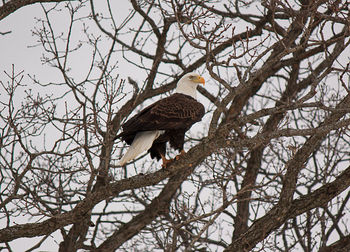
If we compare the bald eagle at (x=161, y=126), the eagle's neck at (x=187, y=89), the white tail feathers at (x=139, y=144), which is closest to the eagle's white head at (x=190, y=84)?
the eagle's neck at (x=187, y=89)

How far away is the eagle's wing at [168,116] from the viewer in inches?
205

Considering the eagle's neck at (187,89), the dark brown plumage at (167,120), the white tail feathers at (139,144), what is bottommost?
the white tail feathers at (139,144)

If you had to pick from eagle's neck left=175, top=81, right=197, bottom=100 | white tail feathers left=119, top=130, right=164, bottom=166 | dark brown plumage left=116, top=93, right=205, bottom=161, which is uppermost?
eagle's neck left=175, top=81, right=197, bottom=100

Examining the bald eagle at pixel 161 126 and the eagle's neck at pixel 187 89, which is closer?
the bald eagle at pixel 161 126

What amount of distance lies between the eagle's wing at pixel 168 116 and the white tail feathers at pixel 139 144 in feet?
0.54

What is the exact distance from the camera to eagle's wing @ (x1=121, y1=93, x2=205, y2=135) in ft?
17.1

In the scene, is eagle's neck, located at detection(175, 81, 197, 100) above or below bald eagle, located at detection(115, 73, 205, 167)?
above

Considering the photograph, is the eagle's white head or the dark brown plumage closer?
the dark brown plumage

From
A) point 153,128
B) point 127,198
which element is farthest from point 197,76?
point 127,198

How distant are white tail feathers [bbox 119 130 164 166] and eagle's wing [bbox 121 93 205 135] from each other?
0.54 feet

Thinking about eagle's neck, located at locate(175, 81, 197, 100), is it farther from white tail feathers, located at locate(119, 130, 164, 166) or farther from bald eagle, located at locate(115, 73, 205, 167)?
white tail feathers, located at locate(119, 130, 164, 166)

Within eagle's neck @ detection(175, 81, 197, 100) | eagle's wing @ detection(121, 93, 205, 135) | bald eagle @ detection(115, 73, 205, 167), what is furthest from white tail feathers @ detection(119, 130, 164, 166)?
eagle's neck @ detection(175, 81, 197, 100)

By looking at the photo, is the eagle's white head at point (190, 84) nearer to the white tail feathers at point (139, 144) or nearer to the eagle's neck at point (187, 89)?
the eagle's neck at point (187, 89)

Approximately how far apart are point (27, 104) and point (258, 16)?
16.4ft
